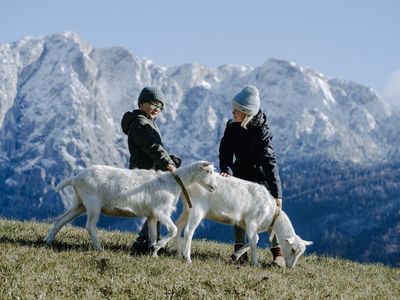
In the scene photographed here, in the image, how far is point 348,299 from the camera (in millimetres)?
9656

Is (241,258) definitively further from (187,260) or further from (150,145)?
(150,145)

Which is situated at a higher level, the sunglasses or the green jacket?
the sunglasses

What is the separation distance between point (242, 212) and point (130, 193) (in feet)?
8.75

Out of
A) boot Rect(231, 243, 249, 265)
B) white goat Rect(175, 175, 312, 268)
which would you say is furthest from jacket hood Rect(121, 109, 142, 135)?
boot Rect(231, 243, 249, 265)

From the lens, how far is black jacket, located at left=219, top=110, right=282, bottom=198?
1395 cm

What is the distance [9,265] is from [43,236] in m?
4.40

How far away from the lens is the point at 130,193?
12.4 meters

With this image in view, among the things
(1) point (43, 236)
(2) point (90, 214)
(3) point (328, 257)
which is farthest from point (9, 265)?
(3) point (328, 257)

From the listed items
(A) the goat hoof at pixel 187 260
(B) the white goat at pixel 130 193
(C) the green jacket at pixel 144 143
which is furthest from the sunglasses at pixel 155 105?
(A) the goat hoof at pixel 187 260

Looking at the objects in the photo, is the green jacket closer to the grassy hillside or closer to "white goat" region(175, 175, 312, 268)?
"white goat" region(175, 175, 312, 268)

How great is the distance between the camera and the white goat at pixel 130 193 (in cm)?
1227

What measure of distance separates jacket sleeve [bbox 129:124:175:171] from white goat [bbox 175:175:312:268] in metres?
0.84

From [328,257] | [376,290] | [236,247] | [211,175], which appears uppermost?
[211,175]

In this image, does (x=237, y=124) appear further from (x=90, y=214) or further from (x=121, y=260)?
(x=121, y=260)
